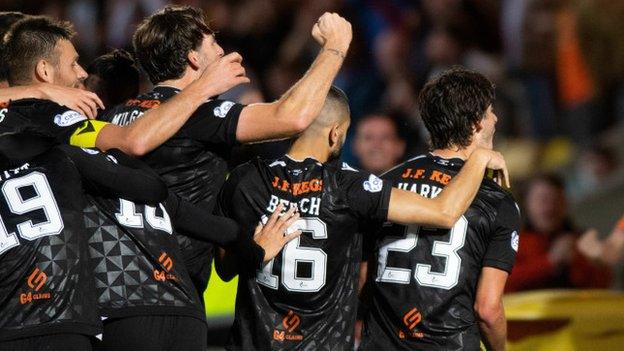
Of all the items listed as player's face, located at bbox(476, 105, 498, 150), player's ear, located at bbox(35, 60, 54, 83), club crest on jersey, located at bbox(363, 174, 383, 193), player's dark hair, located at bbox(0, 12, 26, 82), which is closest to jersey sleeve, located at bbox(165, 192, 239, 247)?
club crest on jersey, located at bbox(363, 174, 383, 193)

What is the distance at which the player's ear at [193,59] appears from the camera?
516cm

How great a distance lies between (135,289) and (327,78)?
1174mm

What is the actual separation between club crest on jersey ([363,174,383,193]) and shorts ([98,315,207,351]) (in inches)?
38.3

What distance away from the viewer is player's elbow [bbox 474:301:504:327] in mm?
4949

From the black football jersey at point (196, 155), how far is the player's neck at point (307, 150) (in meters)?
0.29

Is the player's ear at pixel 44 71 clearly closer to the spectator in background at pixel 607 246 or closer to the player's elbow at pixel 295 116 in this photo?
the player's elbow at pixel 295 116

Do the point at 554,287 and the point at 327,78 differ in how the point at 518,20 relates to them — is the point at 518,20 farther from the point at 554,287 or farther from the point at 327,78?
the point at 327,78

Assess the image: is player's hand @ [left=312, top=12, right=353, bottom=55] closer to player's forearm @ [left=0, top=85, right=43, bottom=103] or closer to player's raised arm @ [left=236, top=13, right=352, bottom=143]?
player's raised arm @ [left=236, top=13, right=352, bottom=143]

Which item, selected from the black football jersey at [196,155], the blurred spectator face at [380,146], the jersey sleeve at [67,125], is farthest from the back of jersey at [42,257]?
the blurred spectator face at [380,146]

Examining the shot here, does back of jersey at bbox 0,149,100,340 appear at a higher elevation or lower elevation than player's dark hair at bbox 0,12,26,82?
lower

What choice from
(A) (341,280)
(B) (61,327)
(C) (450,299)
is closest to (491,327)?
(C) (450,299)

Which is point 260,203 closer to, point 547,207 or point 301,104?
point 301,104

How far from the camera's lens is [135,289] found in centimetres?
441

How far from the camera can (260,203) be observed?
16.2 feet
